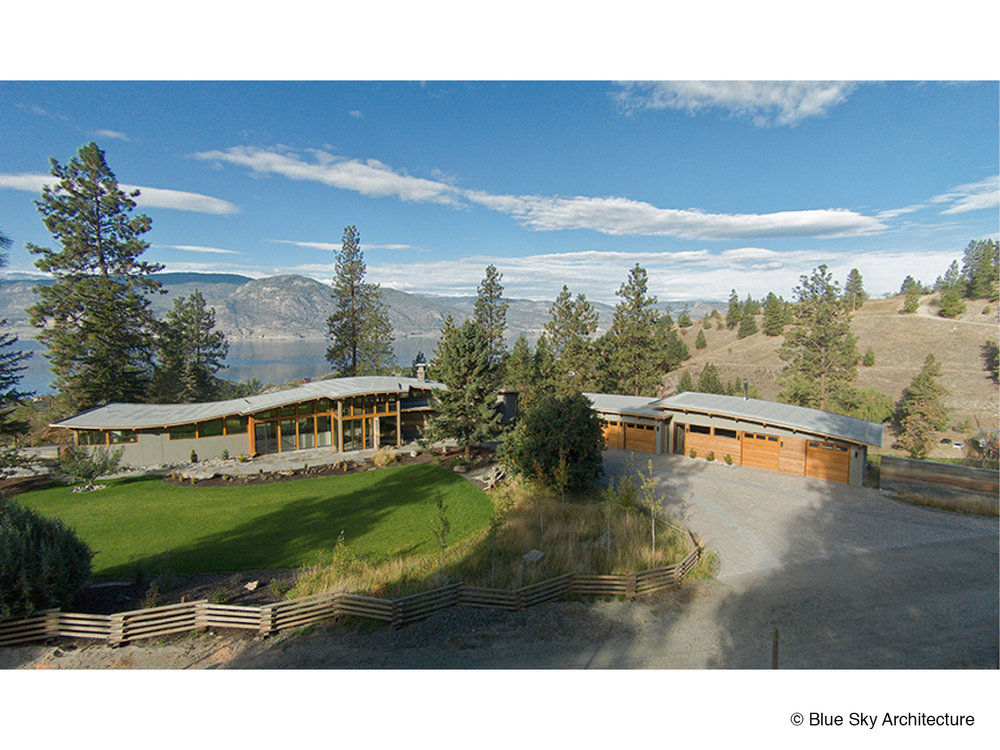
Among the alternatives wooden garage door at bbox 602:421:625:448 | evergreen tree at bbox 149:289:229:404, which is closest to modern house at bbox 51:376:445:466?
evergreen tree at bbox 149:289:229:404

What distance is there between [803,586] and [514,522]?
6.46m

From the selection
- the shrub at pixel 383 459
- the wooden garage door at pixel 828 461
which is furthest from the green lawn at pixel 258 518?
the wooden garage door at pixel 828 461

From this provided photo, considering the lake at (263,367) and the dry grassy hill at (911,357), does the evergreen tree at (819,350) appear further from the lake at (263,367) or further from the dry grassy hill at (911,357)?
the lake at (263,367)

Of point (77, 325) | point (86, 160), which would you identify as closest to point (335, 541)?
point (77, 325)

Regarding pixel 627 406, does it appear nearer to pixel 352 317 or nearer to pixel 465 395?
pixel 465 395

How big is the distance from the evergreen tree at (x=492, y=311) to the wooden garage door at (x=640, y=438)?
15143mm

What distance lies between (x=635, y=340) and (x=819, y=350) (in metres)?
13.8

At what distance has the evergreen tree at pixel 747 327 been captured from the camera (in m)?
62.4

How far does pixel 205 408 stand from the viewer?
19594mm

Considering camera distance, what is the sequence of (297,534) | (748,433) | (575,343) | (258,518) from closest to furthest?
(297,534)
(258,518)
(748,433)
(575,343)

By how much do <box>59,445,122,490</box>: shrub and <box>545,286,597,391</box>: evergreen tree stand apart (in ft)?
77.0

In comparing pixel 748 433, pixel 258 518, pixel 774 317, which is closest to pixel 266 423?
pixel 258 518

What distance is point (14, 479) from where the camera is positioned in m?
15.7

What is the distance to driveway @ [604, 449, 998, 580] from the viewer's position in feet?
31.3
